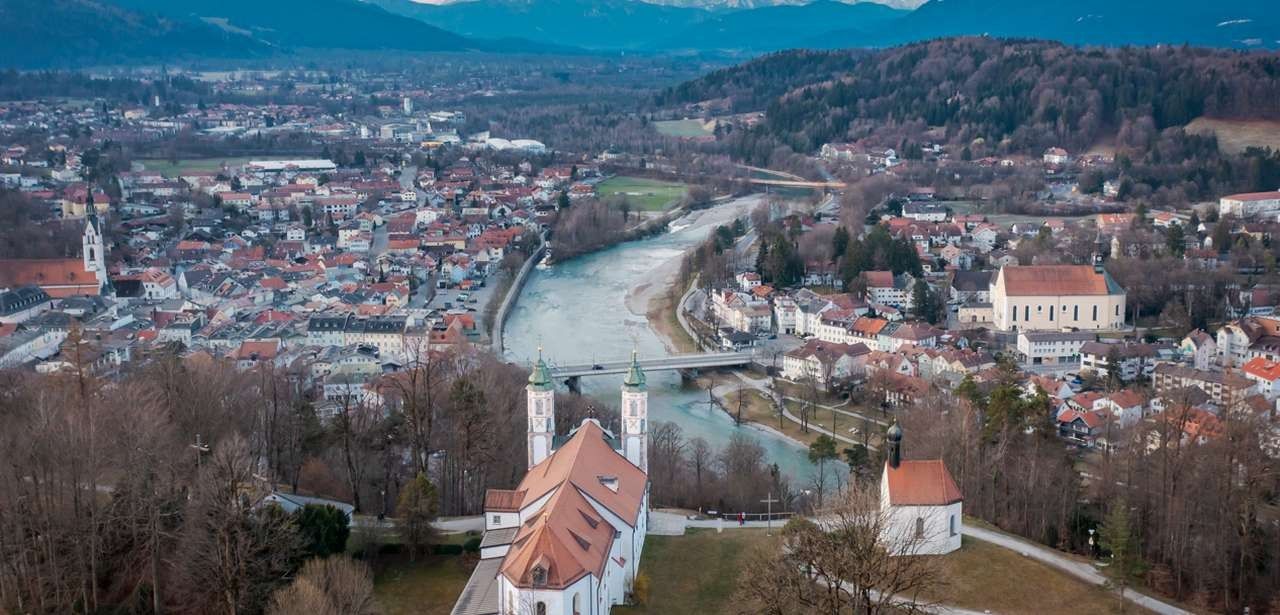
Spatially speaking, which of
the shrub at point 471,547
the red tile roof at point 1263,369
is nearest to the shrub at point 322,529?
the shrub at point 471,547

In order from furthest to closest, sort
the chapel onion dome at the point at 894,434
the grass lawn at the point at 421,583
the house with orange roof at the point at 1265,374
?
the house with orange roof at the point at 1265,374 → the chapel onion dome at the point at 894,434 → the grass lawn at the point at 421,583

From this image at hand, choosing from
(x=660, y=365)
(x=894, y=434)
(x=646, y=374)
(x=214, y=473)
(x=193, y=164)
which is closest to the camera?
(x=214, y=473)

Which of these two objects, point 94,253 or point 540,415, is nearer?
point 540,415

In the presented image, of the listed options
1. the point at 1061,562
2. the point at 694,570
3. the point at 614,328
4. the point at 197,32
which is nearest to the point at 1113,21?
the point at 197,32

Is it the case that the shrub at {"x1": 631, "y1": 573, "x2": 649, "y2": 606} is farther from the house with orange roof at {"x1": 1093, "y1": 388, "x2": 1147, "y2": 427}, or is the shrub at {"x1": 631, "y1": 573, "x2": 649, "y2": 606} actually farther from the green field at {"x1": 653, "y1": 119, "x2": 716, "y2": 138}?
the green field at {"x1": 653, "y1": 119, "x2": 716, "y2": 138}

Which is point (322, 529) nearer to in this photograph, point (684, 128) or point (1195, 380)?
point (1195, 380)

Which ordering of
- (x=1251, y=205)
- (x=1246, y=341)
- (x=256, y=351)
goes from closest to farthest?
1. (x=256, y=351)
2. (x=1246, y=341)
3. (x=1251, y=205)

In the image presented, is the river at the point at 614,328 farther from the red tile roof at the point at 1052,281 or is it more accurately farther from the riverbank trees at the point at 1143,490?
the red tile roof at the point at 1052,281

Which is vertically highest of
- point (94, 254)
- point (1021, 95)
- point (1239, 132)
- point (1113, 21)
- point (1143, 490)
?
point (1113, 21)
